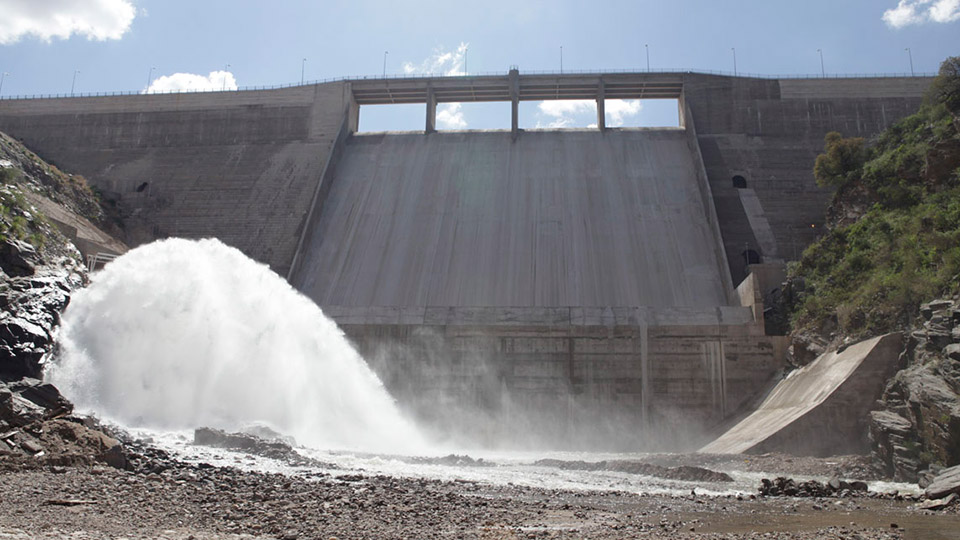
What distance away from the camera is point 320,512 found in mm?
8438

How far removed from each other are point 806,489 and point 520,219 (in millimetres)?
23201

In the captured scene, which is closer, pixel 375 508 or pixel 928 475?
pixel 375 508

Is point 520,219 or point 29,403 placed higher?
point 520,219

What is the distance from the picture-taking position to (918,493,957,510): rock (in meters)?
9.99

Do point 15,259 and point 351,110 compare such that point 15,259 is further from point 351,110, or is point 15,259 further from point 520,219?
point 351,110

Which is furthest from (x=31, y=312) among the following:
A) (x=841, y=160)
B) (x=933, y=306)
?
(x=841, y=160)

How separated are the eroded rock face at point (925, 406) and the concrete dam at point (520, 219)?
7.26 meters

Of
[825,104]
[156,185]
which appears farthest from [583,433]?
[156,185]

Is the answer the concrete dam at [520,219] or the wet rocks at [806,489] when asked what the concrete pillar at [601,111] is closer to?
the concrete dam at [520,219]

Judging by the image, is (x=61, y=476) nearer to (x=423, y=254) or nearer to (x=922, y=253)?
(x=922, y=253)

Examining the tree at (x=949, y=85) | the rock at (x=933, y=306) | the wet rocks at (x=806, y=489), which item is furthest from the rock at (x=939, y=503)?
the tree at (x=949, y=85)

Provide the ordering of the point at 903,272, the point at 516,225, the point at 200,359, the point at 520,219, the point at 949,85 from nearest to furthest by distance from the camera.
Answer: the point at 200,359 → the point at 903,272 → the point at 949,85 → the point at 516,225 → the point at 520,219

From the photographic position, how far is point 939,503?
33.1 feet

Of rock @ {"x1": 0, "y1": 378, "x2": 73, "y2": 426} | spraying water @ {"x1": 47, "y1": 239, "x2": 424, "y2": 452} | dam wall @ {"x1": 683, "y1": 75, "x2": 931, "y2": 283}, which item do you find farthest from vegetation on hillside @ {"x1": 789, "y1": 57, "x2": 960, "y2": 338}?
rock @ {"x1": 0, "y1": 378, "x2": 73, "y2": 426}
